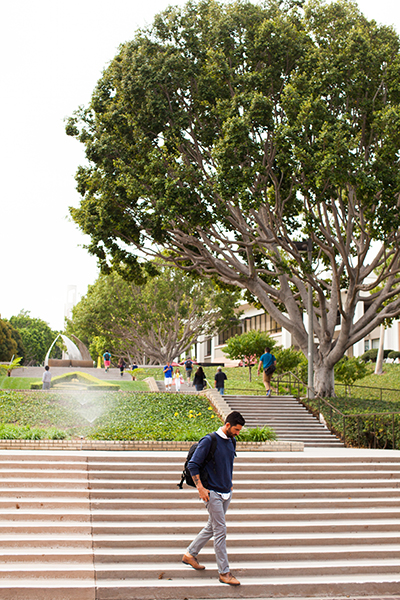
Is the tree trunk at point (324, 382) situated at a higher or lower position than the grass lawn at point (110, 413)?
higher

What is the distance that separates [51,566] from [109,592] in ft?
2.88

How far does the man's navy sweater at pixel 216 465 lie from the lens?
5.45 meters

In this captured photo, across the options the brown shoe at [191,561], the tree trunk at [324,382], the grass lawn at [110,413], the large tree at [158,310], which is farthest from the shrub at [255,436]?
the large tree at [158,310]

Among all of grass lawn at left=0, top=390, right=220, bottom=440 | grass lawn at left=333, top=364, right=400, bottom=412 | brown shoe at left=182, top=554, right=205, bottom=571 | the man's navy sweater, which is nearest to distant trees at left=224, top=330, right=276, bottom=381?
grass lawn at left=333, top=364, right=400, bottom=412

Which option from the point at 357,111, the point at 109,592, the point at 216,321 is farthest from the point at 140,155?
the point at 216,321

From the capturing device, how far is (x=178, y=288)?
138 feet

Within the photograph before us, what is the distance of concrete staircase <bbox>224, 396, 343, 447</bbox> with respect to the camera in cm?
1620

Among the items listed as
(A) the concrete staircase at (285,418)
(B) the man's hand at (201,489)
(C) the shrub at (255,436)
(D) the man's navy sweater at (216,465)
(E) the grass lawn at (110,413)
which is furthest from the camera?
(A) the concrete staircase at (285,418)

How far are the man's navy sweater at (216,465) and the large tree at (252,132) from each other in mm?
11451

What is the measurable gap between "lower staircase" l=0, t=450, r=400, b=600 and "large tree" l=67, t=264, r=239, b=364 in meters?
32.0

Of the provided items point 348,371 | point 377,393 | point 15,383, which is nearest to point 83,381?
point 15,383

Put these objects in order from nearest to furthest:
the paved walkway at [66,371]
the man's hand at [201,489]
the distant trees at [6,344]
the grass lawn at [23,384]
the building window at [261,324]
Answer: the man's hand at [201,489], the grass lawn at [23,384], the paved walkway at [66,371], the distant trees at [6,344], the building window at [261,324]

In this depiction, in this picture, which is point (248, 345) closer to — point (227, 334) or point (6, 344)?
point (6, 344)

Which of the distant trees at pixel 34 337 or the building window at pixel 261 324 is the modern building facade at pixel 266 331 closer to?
the building window at pixel 261 324
